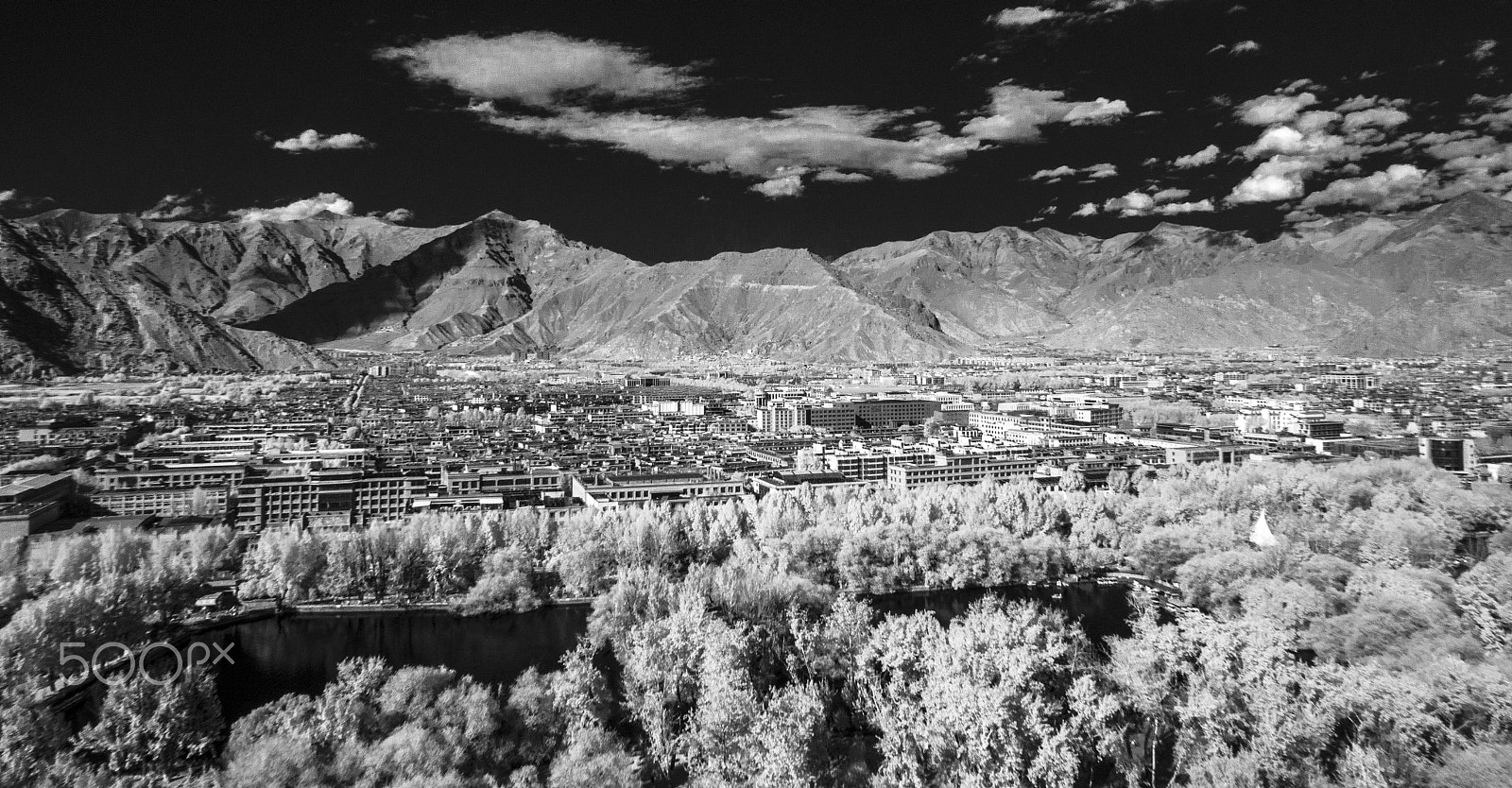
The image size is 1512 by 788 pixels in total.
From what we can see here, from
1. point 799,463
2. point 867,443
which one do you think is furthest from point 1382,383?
point 799,463

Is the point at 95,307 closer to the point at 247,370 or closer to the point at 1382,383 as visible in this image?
the point at 247,370

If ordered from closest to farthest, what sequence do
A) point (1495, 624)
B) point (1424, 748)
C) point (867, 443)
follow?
point (1424, 748) < point (1495, 624) < point (867, 443)

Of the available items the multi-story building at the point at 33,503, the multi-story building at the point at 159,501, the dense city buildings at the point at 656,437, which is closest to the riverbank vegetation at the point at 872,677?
Answer: the multi-story building at the point at 33,503

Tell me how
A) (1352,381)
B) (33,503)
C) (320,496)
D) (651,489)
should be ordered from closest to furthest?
(33,503) → (320,496) → (651,489) → (1352,381)

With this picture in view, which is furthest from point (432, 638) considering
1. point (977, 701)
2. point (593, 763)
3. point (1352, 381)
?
point (1352, 381)

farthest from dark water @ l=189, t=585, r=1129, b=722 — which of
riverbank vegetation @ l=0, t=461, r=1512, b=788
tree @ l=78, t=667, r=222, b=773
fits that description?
tree @ l=78, t=667, r=222, b=773
